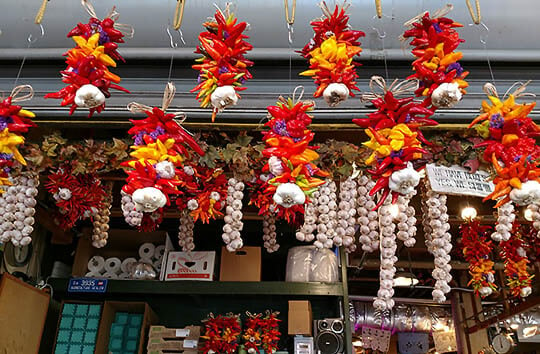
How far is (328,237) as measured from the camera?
8.27 feet

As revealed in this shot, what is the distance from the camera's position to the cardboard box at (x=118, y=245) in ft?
13.3

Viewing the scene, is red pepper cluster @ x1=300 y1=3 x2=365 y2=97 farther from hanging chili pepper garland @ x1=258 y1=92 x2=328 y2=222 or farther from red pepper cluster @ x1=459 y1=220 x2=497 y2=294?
red pepper cluster @ x1=459 y1=220 x2=497 y2=294

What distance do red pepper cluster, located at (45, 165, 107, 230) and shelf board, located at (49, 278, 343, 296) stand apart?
84cm

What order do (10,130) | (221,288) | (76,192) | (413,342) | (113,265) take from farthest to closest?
(413,342) → (113,265) → (221,288) → (76,192) → (10,130)

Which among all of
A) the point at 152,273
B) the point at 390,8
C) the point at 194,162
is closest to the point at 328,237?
the point at 194,162

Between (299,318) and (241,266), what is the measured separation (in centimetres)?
68

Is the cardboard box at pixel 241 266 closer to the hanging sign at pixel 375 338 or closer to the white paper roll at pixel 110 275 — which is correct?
the white paper roll at pixel 110 275

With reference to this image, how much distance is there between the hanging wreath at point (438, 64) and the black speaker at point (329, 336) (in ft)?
7.75

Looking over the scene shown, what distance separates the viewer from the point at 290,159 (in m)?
1.70

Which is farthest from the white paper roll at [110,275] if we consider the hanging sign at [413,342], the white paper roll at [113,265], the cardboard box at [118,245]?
the hanging sign at [413,342]

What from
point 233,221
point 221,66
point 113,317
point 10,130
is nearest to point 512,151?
point 221,66

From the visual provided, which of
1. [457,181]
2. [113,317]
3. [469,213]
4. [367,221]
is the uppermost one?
[469,213]

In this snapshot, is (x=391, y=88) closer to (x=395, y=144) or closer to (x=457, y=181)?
(x=395, y=144)

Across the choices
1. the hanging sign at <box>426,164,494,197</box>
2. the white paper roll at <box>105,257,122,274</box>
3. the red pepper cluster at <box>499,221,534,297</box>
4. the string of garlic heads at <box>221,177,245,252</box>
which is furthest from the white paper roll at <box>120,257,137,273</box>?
the red pepper cluster at <box>499,221,534,297</box>
